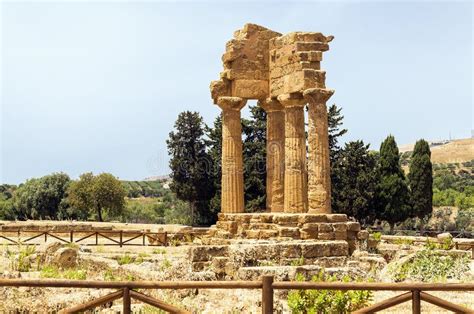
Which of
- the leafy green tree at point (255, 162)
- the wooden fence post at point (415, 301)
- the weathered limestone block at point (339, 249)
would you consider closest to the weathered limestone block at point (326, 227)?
the weathered limestone block at point (339, 249)

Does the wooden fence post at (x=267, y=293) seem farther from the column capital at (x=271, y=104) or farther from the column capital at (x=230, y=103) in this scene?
the column capital at (x=271, y=104)

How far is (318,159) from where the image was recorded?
20797mm

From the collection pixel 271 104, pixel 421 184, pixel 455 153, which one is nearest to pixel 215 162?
pixel 421 184

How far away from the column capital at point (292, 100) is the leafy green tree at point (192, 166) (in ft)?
75.5

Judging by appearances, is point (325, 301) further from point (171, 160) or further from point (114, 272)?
point (171, 160)

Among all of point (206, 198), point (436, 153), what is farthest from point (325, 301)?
point (436, 153)

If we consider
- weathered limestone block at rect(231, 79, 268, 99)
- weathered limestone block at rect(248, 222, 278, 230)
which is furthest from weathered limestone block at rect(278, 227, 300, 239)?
weathered limestone block at rect(231, 79, 268, 99)

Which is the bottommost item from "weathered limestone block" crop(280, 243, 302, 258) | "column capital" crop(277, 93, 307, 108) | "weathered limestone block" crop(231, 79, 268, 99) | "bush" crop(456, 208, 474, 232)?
"bush" crop(456, 208, 474, 232)

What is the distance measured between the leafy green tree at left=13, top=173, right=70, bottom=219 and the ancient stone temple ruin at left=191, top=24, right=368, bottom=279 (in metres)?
39.1

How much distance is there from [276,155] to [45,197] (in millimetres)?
41109

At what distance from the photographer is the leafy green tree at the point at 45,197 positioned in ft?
195

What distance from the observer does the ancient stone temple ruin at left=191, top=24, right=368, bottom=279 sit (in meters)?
19.5

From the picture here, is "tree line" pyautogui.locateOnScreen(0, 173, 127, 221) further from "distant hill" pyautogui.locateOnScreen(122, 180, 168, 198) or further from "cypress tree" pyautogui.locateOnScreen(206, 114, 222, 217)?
A: "distant hill" pyautogui.locateOnScreen(122, 180, 168, 198)

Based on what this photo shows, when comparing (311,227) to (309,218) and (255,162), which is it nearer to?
(309,218)
